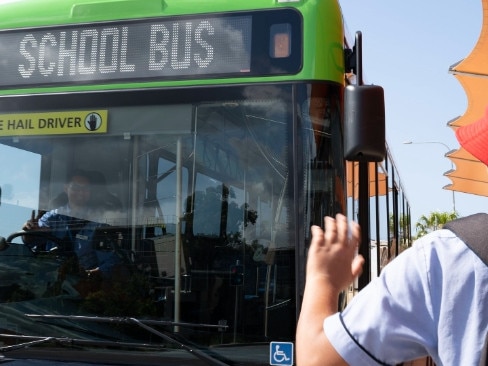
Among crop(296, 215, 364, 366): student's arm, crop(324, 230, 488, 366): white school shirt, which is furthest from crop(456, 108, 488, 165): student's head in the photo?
crop(296, 215, 364, 366): student's arm

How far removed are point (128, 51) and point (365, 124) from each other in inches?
57.8

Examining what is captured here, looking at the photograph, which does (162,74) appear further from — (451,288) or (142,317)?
(451,288)

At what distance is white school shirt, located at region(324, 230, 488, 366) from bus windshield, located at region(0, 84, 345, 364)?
1884 mm

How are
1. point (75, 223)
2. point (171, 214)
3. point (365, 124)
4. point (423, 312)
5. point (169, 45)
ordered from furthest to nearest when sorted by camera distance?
point (169, 45), point (75, 223), point (171, 214), point (365, 124), point (423, 312)

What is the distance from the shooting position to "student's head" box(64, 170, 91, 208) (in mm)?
3623

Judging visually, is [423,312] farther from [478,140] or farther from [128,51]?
[128,51]

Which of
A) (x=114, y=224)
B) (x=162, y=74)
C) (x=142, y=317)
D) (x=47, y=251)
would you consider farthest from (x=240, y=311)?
(x=162, y=74)

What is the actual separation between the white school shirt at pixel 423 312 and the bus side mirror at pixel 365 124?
5.48 ft

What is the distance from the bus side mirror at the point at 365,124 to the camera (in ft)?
10.00

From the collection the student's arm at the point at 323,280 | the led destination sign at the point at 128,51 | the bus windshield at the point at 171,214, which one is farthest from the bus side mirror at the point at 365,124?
the student's arm at the point at 323,280

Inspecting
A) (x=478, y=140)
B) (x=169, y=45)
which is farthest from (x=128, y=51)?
(x=478, y=140)

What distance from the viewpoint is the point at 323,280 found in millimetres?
1561

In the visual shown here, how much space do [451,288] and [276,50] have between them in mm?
2502

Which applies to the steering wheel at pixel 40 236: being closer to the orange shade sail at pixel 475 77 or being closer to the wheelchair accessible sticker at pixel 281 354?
the wheelchair accessible sticker at pixel 281 354
